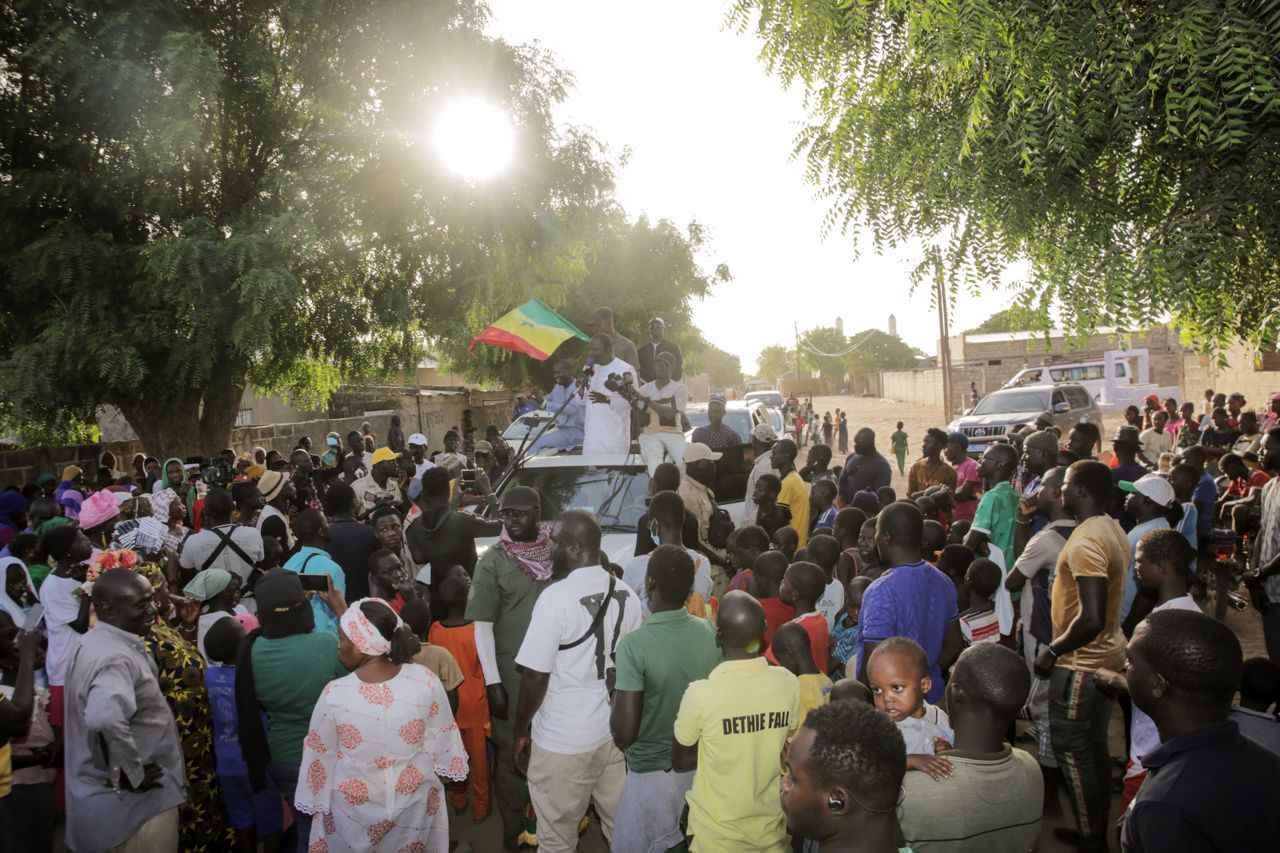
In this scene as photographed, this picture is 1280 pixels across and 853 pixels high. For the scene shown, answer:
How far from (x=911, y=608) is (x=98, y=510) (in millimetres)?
5068

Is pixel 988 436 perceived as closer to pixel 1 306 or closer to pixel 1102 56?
pixel 1102 56

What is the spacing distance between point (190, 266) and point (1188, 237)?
1244cm

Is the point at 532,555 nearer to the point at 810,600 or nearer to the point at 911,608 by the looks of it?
the point at 810,600

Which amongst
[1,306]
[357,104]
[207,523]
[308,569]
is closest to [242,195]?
[357,104]

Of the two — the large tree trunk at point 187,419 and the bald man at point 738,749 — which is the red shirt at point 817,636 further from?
the large tree trunk at point 187,419

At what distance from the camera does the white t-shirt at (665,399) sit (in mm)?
7566

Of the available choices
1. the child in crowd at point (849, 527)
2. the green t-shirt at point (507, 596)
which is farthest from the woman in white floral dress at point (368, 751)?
the child in crowd at point (849, 527)

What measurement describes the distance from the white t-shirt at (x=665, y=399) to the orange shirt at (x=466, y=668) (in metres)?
2.88

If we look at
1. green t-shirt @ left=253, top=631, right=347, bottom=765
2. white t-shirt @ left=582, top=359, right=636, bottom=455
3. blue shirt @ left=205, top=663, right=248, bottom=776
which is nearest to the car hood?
white t-shirt @ left=582, top=359, right=636, bottom=455

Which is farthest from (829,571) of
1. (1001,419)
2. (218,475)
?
Result: (1001,419)

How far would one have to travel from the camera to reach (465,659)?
5.00 m

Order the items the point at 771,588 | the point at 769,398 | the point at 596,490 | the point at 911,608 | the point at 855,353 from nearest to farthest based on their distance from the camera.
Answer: the point at 911,608 → the point at 771,588 → the point at 596,490 → the point at 769,398 → the point at 855,353

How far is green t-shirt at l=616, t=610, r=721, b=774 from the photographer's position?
3422 mm

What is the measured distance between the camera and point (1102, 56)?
4.55 metres
